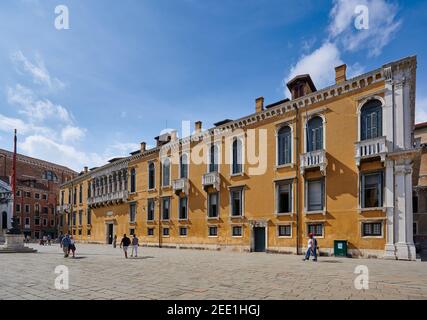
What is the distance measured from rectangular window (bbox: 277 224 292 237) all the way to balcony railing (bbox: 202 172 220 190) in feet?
21.2

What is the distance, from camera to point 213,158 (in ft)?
93.7

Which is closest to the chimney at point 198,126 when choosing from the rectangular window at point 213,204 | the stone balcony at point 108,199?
the rectangular window at point 213,204

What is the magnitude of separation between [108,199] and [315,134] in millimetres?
26664

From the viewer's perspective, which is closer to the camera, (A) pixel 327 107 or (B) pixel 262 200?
(A) pixel 327 107

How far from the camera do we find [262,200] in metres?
24.5

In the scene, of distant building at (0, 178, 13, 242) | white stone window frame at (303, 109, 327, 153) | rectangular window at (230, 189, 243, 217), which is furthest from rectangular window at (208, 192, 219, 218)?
distant building at (0, 178, 13, 242)

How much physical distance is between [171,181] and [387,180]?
19.0 m

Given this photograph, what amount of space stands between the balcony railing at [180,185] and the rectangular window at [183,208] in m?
0.77

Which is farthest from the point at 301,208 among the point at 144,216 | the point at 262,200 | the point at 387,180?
the point at 144,216

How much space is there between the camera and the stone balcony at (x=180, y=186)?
30219 mm

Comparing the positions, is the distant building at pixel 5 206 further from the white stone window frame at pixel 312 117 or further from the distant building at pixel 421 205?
the distant building at pixel 421 205

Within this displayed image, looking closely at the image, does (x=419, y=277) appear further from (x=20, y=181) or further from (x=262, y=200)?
(x=20, y=181)
